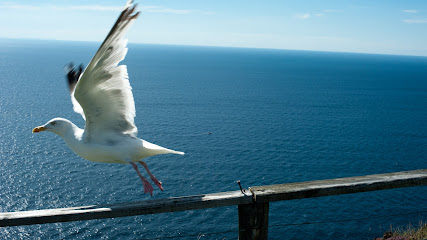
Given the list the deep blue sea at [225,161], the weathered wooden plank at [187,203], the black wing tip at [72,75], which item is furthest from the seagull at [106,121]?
the deep blue sea at [225,161]

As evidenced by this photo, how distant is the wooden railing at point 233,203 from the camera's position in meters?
3.83

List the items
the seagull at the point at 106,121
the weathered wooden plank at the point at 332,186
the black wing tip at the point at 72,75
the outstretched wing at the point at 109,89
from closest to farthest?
the weathered wooden plank at the point at 332,186 < the outstretched wing at the point at 109,89 < the seagull at the point at 106,121 < the black wing tip at the point at 72,75

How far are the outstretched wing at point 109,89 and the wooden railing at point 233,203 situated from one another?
7.12ft

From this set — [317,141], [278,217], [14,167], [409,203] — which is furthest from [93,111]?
[317,141]

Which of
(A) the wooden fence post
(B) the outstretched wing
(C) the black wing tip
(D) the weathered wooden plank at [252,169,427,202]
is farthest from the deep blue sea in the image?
(C) the black wing tip

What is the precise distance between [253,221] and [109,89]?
3170 mm

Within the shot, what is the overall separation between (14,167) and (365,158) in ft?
183

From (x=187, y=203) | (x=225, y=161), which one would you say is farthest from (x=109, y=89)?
(x=225, y=161)

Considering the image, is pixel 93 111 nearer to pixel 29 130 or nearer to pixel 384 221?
pixel 384 221

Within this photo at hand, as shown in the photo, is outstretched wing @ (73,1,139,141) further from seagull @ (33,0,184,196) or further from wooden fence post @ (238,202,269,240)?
wooden fence post @ (238,202,269,240)

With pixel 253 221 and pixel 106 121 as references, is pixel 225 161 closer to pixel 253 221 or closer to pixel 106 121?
pixel 106 121

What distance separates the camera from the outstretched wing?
493 centimetres

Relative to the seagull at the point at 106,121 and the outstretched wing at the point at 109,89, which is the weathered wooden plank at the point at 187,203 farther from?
the outstretched wing at the point at 109,89

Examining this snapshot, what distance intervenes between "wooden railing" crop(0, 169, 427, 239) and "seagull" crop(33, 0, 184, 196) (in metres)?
1.78
